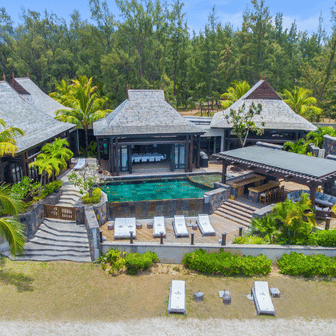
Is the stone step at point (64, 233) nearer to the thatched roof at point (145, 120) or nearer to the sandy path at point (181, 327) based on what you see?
the sandy path at point (181, 327)

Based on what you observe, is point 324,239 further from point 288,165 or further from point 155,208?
point 155,208

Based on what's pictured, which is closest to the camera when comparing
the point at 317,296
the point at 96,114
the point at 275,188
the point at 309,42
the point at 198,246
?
the point at 317,296

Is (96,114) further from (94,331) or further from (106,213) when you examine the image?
(94,331)

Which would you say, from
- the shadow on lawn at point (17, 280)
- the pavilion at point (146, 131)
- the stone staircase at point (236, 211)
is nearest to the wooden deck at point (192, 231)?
the stone staircase at point (236, 211)

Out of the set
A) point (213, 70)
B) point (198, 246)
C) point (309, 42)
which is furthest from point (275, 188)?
point (309, 42)

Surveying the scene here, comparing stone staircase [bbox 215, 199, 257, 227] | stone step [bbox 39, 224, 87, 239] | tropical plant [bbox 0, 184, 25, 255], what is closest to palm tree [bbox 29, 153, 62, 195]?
stone step [bbox 39, 224, 87, 239]

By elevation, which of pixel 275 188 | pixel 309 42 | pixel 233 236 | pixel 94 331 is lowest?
pixel 94 331
